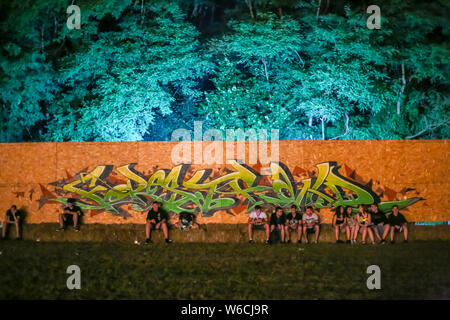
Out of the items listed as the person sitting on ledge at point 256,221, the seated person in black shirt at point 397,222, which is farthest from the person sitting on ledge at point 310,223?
the seated person in black shirt at point 397,222

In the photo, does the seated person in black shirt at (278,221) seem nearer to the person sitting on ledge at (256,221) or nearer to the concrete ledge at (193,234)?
the person sitting on ledge at (256,221)

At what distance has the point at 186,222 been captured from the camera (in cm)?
1570

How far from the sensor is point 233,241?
586 inches

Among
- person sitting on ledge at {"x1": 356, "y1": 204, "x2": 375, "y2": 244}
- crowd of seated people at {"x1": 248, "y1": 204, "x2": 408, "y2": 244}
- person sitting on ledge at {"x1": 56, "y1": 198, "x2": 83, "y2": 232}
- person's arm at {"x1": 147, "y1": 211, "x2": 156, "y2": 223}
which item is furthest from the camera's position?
person sitting on ledge at {"x1": 56, "y1": 198, "x2": 83, "y2": 232}

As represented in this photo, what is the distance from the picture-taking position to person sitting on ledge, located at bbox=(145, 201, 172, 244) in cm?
1470

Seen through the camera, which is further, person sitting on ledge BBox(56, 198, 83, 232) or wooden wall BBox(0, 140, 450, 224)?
wooden wall BBox(0, 140, 450, 224)

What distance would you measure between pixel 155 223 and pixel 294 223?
12.2 ft

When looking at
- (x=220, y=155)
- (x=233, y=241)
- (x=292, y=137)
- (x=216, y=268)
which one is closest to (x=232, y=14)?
(x=292, y=137)

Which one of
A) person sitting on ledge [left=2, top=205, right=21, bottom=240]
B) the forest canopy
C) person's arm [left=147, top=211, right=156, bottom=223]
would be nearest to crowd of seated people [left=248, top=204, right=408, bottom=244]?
person's arm [left=147, top=211, right=156, bottom=223]

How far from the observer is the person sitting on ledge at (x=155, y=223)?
48.2 ft

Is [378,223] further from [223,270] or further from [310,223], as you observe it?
[223,270]

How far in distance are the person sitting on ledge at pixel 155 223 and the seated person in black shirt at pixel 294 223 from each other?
3.14 m

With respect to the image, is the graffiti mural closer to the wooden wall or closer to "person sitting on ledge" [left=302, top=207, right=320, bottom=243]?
the wooden wall

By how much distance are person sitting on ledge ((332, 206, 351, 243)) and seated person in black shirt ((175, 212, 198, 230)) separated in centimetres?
391
